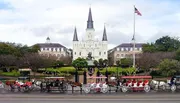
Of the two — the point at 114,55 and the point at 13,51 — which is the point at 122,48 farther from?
the point at 13,51

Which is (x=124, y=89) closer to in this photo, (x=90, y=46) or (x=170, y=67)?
(x=170, y=67)

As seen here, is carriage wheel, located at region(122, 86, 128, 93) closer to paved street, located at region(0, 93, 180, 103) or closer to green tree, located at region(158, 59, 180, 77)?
paved street, located at region(0, 93, 180, 103)

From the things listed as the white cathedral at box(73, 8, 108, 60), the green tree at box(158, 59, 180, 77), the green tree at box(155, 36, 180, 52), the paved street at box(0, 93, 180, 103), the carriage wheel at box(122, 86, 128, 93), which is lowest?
the paved street at box(0, 93, 180, 103)

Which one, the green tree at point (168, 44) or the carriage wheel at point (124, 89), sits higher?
the green tree at point (168, 44)

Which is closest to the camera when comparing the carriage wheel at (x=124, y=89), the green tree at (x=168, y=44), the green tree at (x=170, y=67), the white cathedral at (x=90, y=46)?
the carriage wheel at (x=124, y=89)

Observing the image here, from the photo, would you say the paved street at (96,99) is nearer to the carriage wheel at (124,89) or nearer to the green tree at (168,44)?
the carriage wheel at (124,89)

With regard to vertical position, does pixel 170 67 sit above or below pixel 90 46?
below

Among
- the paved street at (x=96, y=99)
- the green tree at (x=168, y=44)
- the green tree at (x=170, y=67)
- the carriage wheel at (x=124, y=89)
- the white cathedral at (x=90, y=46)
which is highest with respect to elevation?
the white cathedral at (x=90, y=46)

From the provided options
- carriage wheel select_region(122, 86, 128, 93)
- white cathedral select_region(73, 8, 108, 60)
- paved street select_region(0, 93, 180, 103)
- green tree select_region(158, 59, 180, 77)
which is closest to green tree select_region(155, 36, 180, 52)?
green tree select_region(158, 59, 180, 77)

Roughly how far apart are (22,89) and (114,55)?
533ft

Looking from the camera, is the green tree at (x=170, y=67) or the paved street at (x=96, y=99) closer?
the paved street at (x=96, y=99)

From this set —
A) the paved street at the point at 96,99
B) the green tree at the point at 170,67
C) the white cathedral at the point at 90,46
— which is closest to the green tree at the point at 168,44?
the green tree at the point at 170,67

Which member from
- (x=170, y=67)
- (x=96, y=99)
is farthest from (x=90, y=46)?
(x=96, y=99)

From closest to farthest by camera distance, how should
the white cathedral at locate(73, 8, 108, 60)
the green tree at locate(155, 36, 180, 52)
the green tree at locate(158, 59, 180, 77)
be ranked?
the green tree at locate(158, 59, 180, 77)
the green tree at locate(155, 36, 180, 52)
the white cathedral at locate(73, 8, 108, 60)
